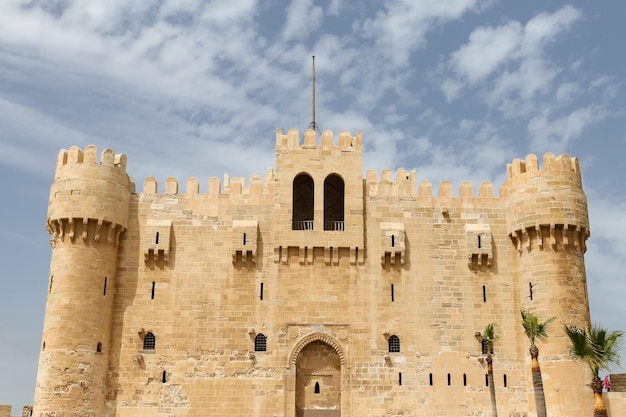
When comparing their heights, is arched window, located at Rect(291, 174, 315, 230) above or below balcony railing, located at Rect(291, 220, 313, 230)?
above

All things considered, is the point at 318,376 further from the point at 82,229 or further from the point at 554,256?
the point at 82,229

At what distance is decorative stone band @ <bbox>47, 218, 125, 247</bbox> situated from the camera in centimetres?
2967

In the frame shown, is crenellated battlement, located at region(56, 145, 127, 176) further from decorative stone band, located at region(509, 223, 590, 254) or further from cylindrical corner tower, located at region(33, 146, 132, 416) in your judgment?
decorative stone band, located at region(509, 223, 590, 254)

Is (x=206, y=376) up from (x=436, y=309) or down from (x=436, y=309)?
down

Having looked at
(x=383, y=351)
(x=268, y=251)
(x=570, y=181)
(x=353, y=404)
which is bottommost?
A: (x=353, y=404)

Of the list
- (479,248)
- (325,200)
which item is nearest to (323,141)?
(325,200)

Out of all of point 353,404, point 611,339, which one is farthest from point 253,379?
point 611,339

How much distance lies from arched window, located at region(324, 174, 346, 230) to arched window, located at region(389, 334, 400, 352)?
6.06 meters

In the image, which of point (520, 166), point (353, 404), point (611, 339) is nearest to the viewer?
point (611, 339)

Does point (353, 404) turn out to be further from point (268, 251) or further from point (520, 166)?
point (520, 166)

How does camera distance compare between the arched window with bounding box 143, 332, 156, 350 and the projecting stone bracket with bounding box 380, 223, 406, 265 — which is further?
the projecting stone bracket with bounding box 380, 223, 406, 265

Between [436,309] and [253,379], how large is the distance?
8138mm

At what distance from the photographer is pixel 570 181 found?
30.6m

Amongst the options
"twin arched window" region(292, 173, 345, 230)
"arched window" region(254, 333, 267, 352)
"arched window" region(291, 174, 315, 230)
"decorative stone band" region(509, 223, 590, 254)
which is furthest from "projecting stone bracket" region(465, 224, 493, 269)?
"arched window" region(254, 333, 267, 352)
